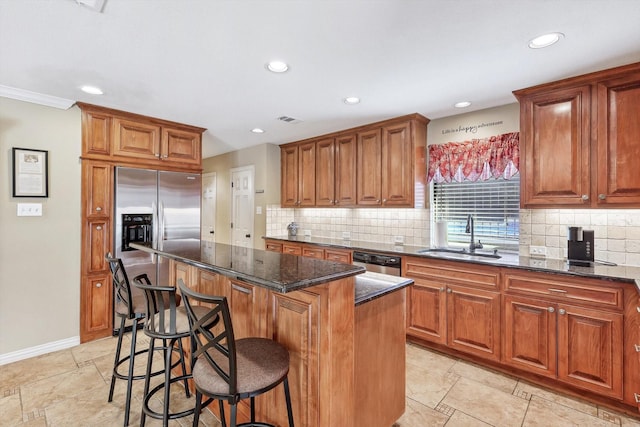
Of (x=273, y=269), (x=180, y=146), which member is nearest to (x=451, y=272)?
(x=273, y=269)

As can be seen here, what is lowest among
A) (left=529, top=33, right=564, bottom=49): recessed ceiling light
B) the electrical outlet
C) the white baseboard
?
the white baseboard

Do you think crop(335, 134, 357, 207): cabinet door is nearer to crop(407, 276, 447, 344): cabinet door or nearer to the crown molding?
crop(407, 276, 447, 344): cabinet door

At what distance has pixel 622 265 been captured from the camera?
2428mm

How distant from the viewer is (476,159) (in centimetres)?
323

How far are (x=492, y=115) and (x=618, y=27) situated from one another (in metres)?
1.39

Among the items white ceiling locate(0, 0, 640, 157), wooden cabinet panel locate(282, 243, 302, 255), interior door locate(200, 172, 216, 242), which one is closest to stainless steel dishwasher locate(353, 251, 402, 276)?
wooden cabinet panel locate(282, 243, 302, 255)

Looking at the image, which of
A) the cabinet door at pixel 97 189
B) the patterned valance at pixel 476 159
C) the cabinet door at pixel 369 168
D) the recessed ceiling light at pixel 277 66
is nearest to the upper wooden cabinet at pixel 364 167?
the cabinet door at pixel 369 168

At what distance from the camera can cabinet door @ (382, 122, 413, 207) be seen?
3.45 metres

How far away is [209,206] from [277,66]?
4404 millimetres

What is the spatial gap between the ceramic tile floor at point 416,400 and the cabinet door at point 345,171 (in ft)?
6.81

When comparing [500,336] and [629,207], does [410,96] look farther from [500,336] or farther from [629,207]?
[500,336]

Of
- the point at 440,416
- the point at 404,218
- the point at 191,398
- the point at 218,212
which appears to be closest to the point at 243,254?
the point at 191,398

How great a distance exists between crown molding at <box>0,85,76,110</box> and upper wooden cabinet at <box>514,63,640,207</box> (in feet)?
13.7

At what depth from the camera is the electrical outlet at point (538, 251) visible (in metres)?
2.81
